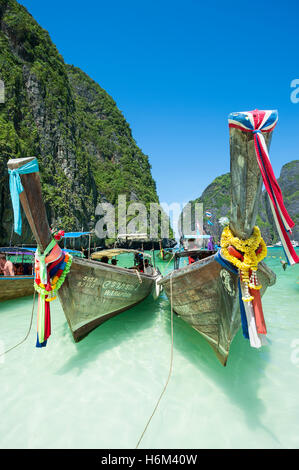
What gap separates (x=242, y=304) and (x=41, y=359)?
13.7ft

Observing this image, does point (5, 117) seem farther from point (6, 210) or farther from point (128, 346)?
point (128, 346)

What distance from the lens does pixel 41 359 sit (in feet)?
15.3

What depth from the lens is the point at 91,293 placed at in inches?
188

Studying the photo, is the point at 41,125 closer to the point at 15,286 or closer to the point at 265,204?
the point at 15,286

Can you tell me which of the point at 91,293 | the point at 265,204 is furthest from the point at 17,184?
the point at 265,204

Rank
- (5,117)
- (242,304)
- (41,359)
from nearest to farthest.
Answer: (242,304)
(41,359)
(5,117)

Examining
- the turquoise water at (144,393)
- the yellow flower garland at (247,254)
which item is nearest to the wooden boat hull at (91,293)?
the turquoise water at (144,393)

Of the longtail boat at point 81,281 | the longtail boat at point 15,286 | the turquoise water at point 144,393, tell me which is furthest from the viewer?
the longtail boat at point 15,286

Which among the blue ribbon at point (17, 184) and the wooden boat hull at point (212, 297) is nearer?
the blue ribbon at point (17, 184)

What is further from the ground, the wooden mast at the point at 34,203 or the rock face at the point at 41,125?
the rock face at the point at 41,125

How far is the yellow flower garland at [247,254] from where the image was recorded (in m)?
2.74

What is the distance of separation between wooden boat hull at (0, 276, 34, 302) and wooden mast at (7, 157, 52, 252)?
5634mm

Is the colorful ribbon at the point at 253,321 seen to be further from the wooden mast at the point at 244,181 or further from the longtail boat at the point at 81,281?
the longtail boat at the point at 81,281
